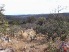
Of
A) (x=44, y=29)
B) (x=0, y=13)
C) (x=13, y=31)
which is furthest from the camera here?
(x=0, y=13)

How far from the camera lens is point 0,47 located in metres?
14.2

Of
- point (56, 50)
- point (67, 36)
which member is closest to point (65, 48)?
point (56, 50)

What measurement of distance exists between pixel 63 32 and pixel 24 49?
215 inches

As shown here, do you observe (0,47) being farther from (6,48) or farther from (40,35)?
(40,35)

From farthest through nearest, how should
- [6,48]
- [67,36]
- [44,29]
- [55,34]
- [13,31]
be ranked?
[13,31], [44,29], [55,34], [67,36], [6,48]

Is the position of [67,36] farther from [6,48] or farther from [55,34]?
[6,48]

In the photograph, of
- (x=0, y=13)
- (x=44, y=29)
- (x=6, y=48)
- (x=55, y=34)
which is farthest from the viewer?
(x=0, y=13)

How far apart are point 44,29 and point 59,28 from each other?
204cm

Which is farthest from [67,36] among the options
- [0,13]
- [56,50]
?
[0,13]

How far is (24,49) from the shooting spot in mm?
14398

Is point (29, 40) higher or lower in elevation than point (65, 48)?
lower

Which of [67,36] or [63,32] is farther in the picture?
[63,32]

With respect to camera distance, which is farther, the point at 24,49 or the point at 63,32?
the point at 63,32

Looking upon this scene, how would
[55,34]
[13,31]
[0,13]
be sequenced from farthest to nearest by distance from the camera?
1. [0,13]
2. [13,31]
3. [55,34]
